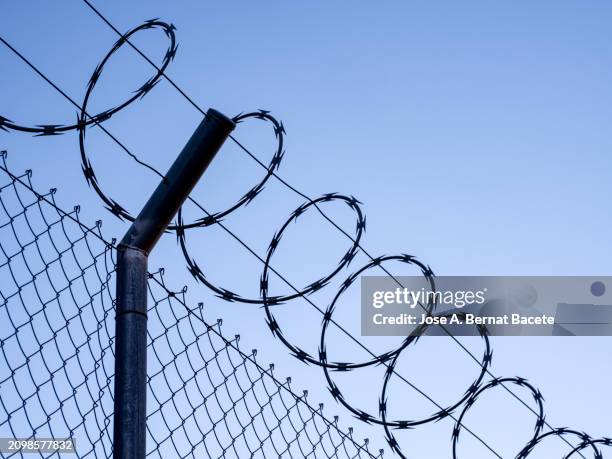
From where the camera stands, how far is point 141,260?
321 cm

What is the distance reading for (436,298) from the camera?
6.52m

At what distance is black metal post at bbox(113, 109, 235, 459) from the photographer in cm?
302

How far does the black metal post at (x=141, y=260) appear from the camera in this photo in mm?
3020

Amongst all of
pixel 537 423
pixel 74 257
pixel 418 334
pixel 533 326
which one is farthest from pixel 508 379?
pixel 74 257

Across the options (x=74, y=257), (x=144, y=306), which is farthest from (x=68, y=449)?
(x=74, y=257)

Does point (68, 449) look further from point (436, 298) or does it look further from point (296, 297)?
point (436, 298)

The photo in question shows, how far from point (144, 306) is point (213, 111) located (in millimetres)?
608

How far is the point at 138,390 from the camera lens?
303cm

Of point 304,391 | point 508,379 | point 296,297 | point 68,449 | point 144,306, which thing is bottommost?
point 68,449

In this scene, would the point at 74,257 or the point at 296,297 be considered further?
the point at 296,297

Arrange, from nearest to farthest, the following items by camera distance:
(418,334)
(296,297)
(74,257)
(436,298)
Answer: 1. (74,257)
2. (296,297)
3. (418,334)
4. (436,298)

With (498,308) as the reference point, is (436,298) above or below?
below

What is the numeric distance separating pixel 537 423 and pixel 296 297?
231 cm

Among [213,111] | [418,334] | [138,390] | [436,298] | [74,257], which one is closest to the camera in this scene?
[138,390]
